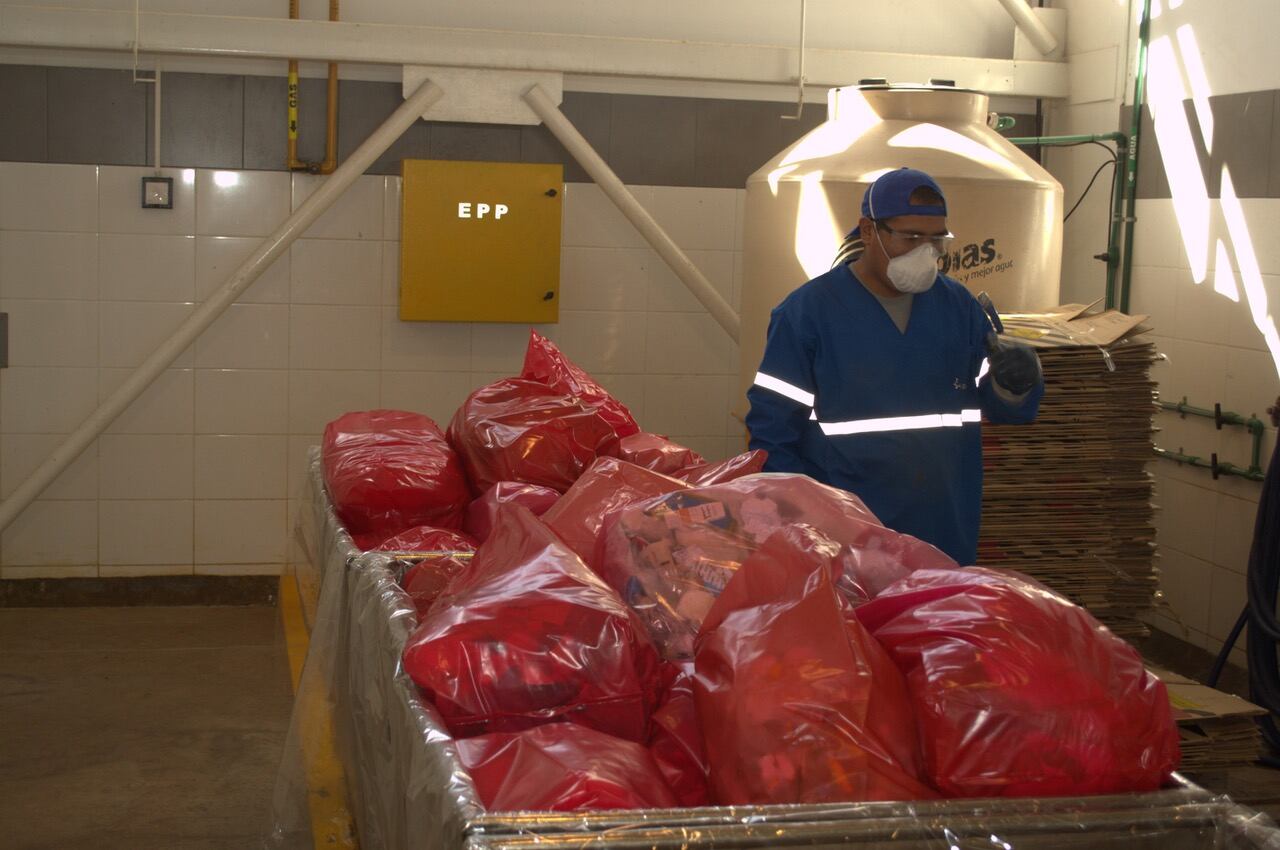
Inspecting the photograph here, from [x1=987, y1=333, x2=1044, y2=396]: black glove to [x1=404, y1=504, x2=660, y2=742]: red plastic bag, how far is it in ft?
5.17

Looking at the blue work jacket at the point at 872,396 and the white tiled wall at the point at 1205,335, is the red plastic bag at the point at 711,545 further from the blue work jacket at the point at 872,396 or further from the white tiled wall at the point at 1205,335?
the white tiled wall at the point at 1205,335

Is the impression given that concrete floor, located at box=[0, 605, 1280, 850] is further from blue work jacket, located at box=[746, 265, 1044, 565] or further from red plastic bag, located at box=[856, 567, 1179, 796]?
red plastic bag, located at box=[856, 567, 1179, 796]

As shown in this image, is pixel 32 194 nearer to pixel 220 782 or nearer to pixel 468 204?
pixel 468 204

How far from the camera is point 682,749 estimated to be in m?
Result: 1.41

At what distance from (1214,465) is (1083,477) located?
2.76ft

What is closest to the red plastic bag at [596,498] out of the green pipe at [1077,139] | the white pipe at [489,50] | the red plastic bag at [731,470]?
the red plastic bag at [731,470]

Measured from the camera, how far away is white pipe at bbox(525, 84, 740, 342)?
488 cm

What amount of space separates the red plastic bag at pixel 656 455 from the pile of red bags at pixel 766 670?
0.81m

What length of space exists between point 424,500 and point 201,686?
79.9 inches

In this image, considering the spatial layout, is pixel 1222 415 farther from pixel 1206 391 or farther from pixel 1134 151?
pixel 1134 151

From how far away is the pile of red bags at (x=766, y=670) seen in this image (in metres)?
1.26

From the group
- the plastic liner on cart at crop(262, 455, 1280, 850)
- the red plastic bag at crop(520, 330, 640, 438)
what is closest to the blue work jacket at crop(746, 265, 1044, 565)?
the red plastic bag at crop(520, 330, 640, 438)

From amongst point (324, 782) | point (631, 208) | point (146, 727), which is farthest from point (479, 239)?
point (324, 782)

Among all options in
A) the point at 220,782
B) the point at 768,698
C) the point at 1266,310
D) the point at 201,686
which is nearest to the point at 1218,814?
the point at 768,698
